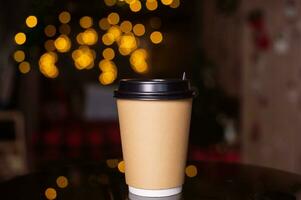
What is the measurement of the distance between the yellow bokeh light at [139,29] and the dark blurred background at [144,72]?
13 mm

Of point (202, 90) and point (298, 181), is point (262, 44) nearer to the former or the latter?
point (202, 90)

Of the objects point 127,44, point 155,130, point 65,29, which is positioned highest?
point 65,29

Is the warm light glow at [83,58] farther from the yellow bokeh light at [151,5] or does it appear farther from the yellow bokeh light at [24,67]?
the yellow bokeh light at [24,67]

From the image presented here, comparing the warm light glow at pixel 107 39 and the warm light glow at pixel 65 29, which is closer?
the warm light glow at pixel 65 29

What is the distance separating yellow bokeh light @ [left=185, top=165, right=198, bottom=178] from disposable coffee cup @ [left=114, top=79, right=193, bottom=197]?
0.61 feet

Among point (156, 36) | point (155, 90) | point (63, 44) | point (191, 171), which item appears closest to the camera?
point (155, 90)

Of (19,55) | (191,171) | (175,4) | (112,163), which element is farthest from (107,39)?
(191,171)

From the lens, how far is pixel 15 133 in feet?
11.2

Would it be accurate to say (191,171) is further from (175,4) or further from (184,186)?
(175,4)

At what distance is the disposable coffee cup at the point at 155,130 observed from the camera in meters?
0.95

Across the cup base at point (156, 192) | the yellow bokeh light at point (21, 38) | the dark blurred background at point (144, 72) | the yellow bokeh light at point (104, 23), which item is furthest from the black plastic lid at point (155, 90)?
the yellow bokeh light at point (104, 23)

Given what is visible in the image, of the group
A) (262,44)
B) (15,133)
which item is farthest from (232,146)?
(15,133)

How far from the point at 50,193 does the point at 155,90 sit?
0.37 metres

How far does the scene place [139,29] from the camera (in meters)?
5.61
